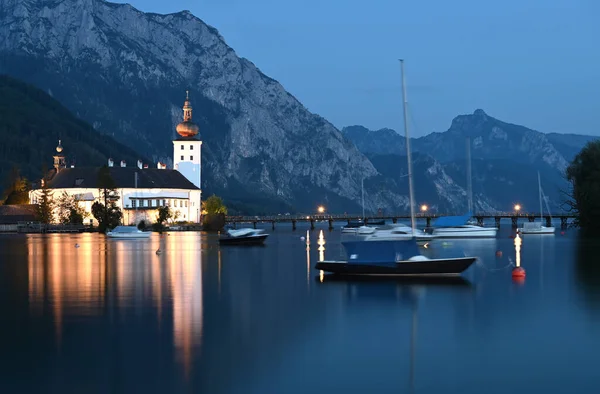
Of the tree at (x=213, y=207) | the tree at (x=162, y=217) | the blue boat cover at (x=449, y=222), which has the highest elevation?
the tree at (x=213, y=207)

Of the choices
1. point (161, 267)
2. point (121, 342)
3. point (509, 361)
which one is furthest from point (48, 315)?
point (161, 267)

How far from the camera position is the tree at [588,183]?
A: 118 m

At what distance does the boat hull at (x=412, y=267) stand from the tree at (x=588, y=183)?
7226cm

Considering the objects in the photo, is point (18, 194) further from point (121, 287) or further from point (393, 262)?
point (393, 262)

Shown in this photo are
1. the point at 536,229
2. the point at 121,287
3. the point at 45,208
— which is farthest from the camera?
the point at 45,208

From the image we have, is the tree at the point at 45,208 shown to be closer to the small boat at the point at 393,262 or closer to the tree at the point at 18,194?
the tree at the point at 18,194

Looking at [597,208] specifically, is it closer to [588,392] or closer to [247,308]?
[247,308]

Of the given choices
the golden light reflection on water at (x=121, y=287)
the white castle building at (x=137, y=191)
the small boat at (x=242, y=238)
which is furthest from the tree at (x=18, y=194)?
the golden light reflection on water at (x=121, y=287)

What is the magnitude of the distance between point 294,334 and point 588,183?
9798 cm

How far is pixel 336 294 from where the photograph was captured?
142 feet

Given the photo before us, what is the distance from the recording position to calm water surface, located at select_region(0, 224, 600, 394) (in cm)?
2298

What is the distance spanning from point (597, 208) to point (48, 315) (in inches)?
3891

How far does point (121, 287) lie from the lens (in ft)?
155

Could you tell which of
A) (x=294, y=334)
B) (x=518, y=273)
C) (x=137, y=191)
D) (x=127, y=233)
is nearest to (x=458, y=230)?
(x=127, y=233)
